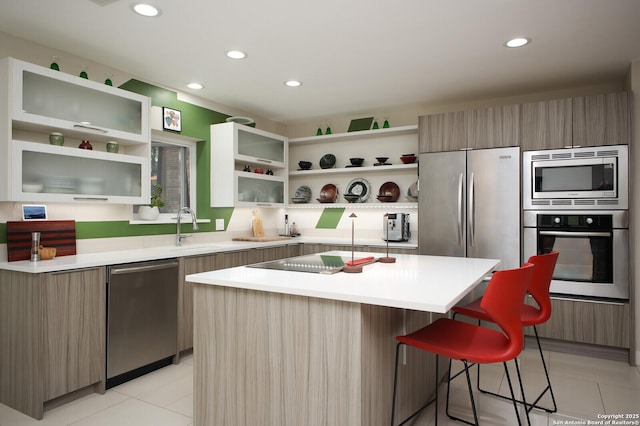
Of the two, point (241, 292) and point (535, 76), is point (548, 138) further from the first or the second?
point (241, 292)

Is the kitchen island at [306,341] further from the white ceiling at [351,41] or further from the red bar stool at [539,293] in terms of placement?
the white ceiling at [351,41]

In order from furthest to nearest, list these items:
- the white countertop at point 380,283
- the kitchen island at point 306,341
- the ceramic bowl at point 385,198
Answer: the ceramic bowl at point 385,198, the kitchen island at point 306,341, the white countertop at point 380,283

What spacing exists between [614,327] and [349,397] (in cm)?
297

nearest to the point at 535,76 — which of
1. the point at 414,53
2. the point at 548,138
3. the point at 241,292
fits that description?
the point at 548,138

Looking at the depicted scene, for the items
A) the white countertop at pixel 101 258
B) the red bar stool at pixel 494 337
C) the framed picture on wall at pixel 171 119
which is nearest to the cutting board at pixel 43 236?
the white countertop at pixel 101 258

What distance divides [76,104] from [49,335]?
5.44ft

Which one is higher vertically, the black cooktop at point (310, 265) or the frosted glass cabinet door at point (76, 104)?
the frosted glass cabinet door at point (76, 104)

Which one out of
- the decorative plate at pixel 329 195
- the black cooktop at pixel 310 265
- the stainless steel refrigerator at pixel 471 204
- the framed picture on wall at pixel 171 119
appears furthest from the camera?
the decorative plate at pixel 329 195

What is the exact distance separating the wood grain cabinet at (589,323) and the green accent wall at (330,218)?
2601 mm

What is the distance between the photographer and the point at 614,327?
351 cm

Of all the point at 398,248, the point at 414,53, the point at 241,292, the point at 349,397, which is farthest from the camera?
the point at 398,248

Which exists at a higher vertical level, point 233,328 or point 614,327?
point 233,328

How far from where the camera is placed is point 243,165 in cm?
498

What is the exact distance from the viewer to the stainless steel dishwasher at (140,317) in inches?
115
